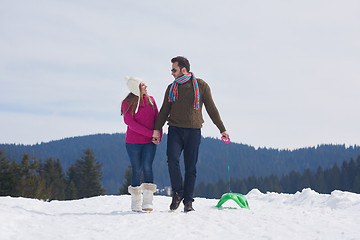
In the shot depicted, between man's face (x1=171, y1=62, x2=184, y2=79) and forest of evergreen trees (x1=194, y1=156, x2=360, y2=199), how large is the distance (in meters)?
74.3

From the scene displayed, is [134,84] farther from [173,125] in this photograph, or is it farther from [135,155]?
[135,155]

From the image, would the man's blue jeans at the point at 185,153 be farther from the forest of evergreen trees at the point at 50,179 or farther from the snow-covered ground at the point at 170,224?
the forest of evergreen trees at the point at 50,179

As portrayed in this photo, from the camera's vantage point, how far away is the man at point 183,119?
235 inches

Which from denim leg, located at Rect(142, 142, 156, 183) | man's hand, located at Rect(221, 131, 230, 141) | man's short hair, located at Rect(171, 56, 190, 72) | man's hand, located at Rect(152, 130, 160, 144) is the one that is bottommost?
denim leg, located at Rect(142, 142, 156, 183)

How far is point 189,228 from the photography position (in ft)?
15.5

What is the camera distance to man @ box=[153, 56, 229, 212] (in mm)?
5980

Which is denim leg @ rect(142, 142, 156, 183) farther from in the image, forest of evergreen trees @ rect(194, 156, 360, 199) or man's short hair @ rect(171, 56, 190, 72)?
forest of evergreen trees @ rect(194, 156, 360, 199)

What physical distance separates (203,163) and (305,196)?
180737mm

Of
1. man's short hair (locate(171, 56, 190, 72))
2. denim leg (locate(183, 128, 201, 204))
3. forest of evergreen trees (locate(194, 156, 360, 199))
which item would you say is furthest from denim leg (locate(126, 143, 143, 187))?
forest of evergreen trees (locate(194, 156, 360, 199))

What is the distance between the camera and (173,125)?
6.03m

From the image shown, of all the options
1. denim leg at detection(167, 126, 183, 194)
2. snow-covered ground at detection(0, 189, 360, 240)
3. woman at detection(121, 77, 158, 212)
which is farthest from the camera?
woman at detection(121, 77, 158, 212)

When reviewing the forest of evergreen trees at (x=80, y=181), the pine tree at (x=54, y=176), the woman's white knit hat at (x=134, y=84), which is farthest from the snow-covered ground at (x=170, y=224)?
the pine tree at (x=54, y=176)

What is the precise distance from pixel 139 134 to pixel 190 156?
2.95 feet

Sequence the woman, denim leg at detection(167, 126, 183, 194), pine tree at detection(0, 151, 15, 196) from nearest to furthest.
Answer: denim leg at detection(167, 126, 183, 194) → the woman → pine tree at detection(0, 151, 15, 196)
